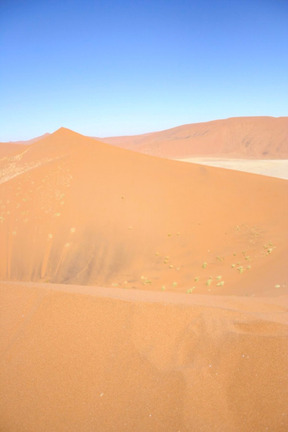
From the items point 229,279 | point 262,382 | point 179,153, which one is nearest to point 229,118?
point 179,153

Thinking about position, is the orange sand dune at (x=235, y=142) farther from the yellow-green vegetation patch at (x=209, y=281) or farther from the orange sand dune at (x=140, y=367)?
the orange sand dune at (x=140, y=367)

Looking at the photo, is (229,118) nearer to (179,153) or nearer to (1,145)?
(179,153)

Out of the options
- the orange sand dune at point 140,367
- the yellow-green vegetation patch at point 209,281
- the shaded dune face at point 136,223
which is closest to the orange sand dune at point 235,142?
the shaded dune face at point 136,223

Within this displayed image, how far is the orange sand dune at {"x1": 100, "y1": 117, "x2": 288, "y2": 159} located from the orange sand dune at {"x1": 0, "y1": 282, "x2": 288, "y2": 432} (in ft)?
160

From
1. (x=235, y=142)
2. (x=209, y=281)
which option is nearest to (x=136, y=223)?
(x=209, y=281)

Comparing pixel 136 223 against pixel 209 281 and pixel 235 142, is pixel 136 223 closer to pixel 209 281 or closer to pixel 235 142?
pixel 209 281

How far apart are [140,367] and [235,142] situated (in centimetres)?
5804

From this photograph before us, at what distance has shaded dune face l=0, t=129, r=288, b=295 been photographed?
686 cm

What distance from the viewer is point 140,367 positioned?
2066 millimetres

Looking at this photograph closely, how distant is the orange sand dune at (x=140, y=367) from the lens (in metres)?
1.76

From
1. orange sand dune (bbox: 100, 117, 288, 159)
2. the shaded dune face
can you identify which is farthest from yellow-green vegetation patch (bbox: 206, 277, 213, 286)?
orange sand dune (bbox: 100, 117, 288, 159)

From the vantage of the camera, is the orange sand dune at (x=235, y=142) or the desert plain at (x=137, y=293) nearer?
the desert plain at (x=137, y=293)

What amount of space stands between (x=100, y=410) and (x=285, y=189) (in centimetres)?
1066

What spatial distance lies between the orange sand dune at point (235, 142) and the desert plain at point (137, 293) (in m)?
42.0
